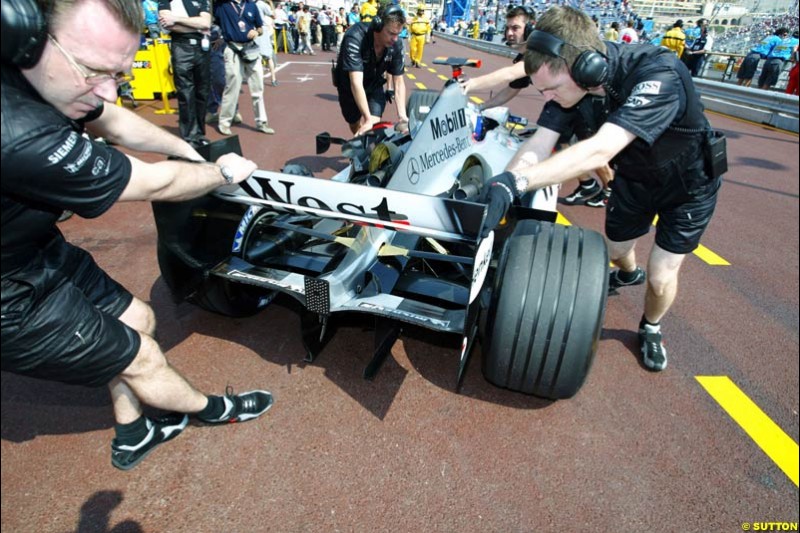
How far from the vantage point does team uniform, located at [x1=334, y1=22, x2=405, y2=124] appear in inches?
181

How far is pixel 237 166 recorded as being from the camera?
2.02 meters

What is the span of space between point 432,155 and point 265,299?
4.72 ft

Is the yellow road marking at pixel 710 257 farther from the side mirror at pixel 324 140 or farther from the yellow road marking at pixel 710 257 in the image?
the side mirror at pixel 324 140

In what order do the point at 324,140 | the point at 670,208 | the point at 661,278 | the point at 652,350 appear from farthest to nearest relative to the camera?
1. the point at 324,140
2. the point at 652,350
3. the point at 661,278
4. the point at 670,208

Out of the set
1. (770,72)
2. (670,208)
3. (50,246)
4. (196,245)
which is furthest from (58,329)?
(770,72)

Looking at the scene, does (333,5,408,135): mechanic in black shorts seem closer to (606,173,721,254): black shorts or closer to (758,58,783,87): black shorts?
(606,173,721,254): black shorts

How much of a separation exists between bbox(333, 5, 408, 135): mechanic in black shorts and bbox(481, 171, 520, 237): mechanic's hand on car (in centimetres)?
265

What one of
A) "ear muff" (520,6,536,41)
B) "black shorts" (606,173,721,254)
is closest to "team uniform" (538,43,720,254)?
"black shorts" (606,173,721,254)

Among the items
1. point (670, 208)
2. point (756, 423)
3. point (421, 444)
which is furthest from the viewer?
point (670, 208)

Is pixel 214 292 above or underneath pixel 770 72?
underneath

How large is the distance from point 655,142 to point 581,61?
657mm

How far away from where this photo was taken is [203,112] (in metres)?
6.14

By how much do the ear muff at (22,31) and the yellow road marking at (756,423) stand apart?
130 inches

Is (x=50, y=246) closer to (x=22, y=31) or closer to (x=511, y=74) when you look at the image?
(x=22, y=31)
